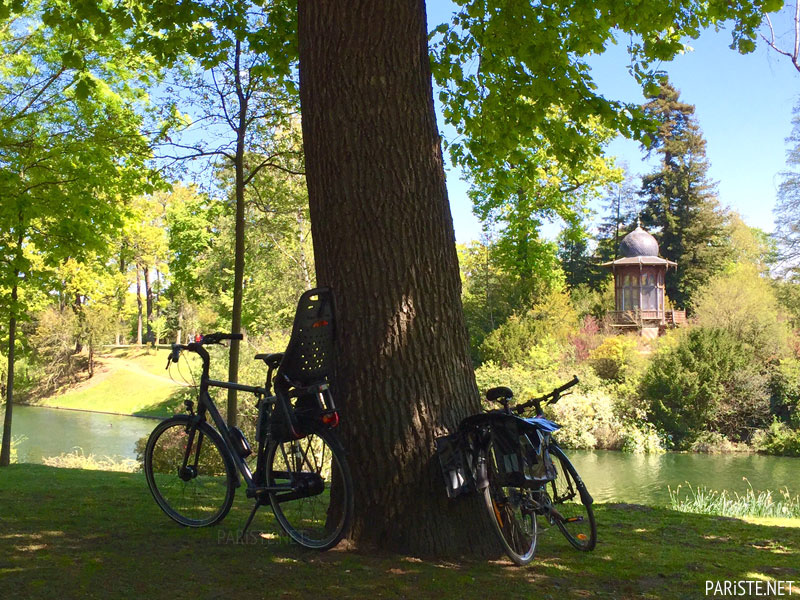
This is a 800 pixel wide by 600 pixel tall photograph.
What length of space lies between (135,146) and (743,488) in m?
16.5

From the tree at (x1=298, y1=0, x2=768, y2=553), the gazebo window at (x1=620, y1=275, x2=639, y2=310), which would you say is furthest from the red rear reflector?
the gazebo window at (x1=620, y1=275, x2=639, y2=310)

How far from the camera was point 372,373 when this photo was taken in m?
4.16

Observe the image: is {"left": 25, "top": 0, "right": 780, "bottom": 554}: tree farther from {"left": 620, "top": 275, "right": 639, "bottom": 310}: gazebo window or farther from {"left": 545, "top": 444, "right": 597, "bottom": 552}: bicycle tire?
{"left": 620, "top": 275, "right": 639, "bottom": 310}: gazebo window

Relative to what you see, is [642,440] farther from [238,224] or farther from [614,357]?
[238,224]

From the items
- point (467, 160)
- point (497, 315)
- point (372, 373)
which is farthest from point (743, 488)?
point (497, 315)

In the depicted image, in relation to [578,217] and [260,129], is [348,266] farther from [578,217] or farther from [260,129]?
[578,217]

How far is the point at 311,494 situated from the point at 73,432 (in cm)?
2972

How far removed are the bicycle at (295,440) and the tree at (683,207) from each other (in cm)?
4636

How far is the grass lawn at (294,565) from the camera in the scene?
10.9 ft

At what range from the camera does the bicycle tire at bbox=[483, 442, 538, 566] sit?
394cm

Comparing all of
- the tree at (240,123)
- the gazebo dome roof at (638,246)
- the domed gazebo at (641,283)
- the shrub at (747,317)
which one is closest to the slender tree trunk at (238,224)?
the tree at (240,123)

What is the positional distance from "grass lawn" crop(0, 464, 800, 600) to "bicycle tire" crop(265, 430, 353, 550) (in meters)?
0.12

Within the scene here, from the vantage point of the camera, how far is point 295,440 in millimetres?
4309

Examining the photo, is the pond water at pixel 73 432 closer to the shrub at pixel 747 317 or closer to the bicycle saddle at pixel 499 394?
the bicycle saddle at pixel 499 394
